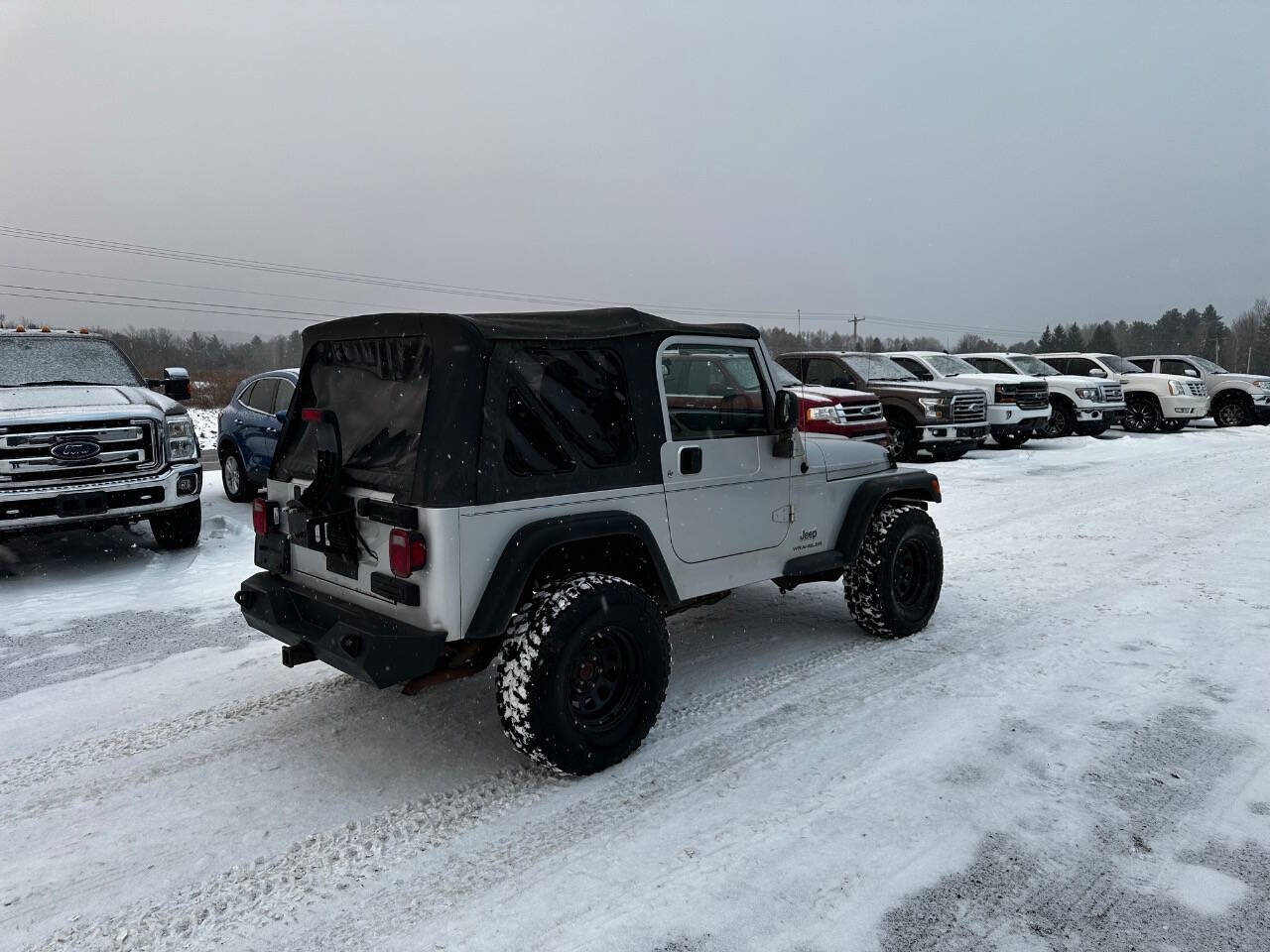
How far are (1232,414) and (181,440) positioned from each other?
2412cm

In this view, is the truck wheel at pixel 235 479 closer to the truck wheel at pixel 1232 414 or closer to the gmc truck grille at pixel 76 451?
the gmc truck grille at pixel 76 451

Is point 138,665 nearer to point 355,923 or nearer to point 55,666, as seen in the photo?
point 55,666

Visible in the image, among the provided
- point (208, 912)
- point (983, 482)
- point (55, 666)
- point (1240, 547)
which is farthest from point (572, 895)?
point (983, 482)

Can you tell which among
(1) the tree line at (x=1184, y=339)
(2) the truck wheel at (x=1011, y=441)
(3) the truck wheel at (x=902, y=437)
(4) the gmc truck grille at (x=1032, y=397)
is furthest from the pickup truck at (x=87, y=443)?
(1) the tree line at (x=1184, y=339)

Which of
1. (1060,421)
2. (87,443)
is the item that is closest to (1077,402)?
(1060,421)

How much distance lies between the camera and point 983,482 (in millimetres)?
11984

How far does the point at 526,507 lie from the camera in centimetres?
344

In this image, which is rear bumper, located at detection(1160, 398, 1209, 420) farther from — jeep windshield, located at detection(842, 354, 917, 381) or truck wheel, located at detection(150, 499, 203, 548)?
truck wheel, located at detection(150, 499, 203, 548)

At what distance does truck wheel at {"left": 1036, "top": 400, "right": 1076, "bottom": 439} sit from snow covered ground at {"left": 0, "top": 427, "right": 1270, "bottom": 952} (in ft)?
44.3

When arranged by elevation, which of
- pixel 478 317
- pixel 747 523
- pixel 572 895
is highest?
pixel 478 317

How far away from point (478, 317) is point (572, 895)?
2230 millimetres

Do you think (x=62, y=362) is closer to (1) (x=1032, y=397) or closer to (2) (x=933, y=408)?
(2) (x=933, y=408)

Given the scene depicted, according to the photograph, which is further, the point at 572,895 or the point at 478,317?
the point at 478,317

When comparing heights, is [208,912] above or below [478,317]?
below
